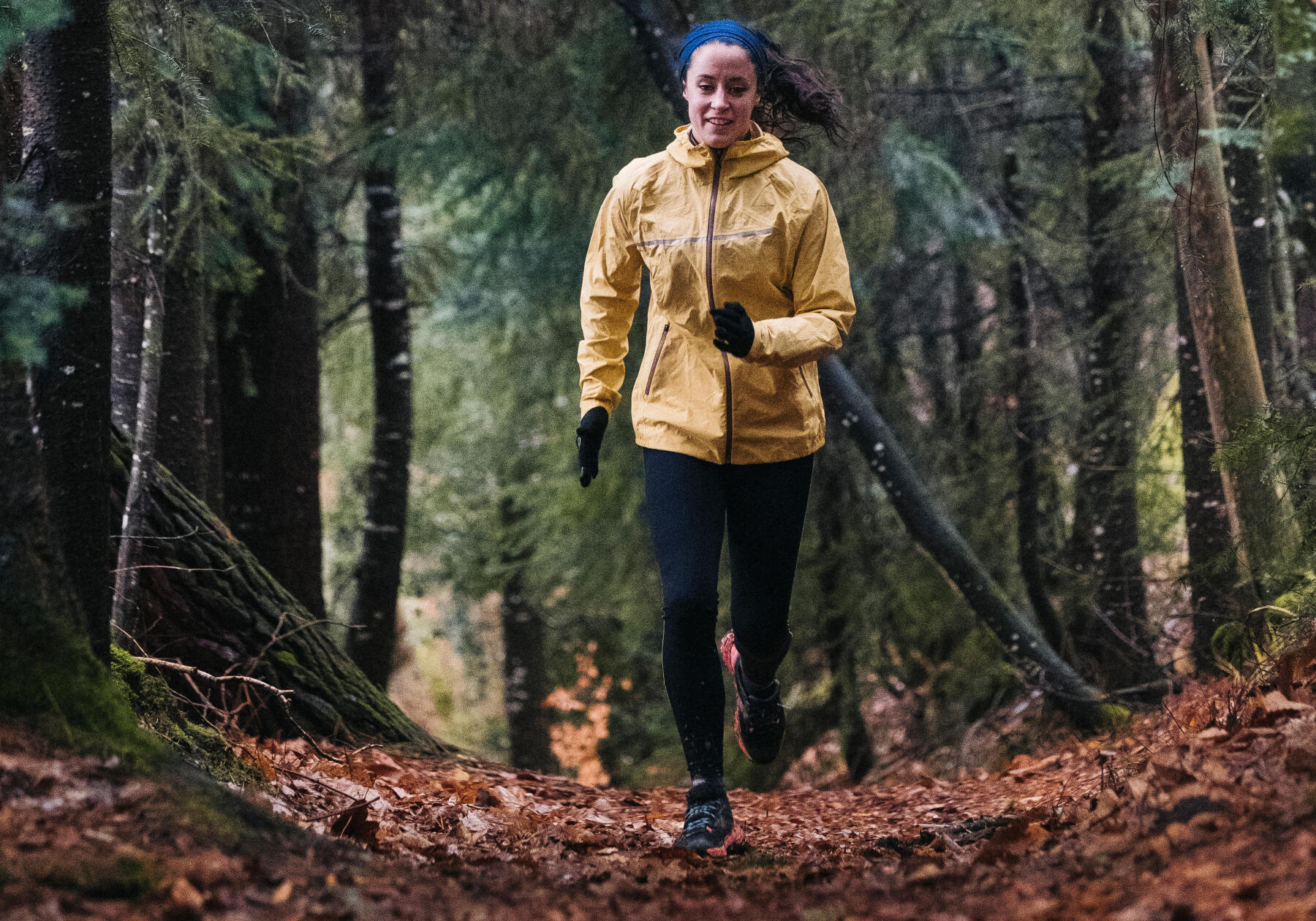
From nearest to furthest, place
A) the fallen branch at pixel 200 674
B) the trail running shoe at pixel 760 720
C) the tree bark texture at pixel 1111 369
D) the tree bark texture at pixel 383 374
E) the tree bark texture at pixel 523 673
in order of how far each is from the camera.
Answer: the fallen branch at pixel 200 674 → the trail running shoe at pixel 760 720 → the tree bark texture at pixel 1111 369 → the tree bark texture at pixel 383 374 → the tree bark texture at pixel 523 673

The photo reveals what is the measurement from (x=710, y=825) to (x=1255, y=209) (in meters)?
4.16

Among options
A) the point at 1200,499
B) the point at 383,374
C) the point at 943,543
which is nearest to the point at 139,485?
the point at 383,374

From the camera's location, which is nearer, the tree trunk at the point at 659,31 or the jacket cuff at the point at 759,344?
the jacket cuff at the point at 759,344

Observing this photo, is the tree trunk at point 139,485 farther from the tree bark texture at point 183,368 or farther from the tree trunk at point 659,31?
the tree trunk at point 659,31

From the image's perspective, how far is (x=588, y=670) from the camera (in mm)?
17141

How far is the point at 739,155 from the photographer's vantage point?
3.48m

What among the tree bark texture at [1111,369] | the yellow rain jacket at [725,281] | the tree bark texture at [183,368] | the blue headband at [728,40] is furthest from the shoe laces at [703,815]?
the tree bark texture at [1111,369]

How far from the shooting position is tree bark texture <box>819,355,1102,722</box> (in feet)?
21.6

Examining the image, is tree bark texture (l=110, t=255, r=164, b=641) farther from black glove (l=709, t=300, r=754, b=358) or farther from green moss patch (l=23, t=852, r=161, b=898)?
black glove (l=709, t=300, r=754, b=358)

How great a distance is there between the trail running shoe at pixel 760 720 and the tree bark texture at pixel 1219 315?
7.06 feet

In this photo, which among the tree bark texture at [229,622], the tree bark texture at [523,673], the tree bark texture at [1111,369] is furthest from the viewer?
the tree bark texture at [523,673]

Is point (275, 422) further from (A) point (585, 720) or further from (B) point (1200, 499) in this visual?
(A) point (585, 720)

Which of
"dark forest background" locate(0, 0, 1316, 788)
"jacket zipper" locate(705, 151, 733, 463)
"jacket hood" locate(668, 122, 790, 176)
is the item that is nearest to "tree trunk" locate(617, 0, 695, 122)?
"dark forest background" locate(0, 0, 1316, 788)

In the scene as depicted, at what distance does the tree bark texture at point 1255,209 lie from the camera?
525cm
